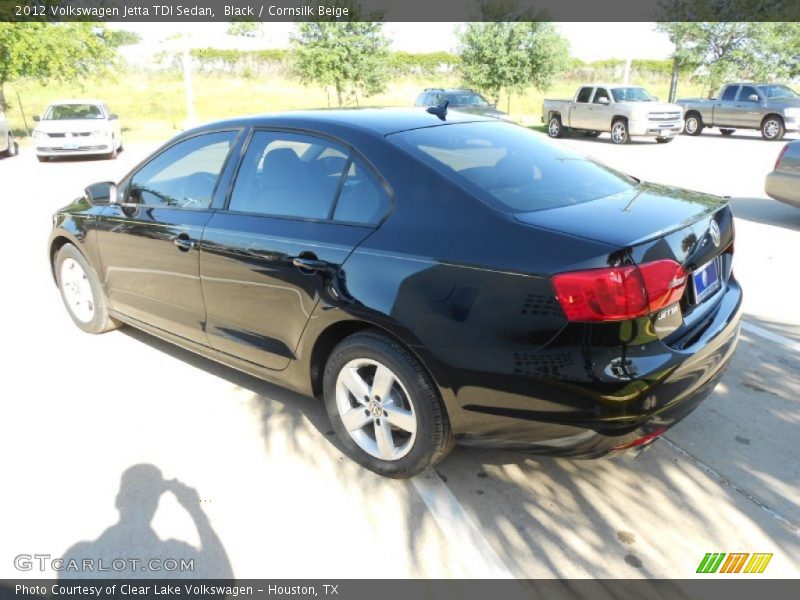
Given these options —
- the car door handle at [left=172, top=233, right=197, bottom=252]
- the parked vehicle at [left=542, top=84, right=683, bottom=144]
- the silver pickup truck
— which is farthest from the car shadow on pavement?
the silver pickup truck

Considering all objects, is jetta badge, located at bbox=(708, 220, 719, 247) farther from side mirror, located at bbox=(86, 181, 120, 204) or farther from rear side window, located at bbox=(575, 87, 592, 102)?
rear side window, located at bbox=(575, 87, 592, 102)

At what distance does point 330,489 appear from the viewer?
3100 mm

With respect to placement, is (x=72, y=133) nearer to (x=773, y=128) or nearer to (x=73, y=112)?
(x=73, y=112)

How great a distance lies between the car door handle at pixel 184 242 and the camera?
3775 millimetres

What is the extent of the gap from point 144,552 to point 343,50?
2823 cm

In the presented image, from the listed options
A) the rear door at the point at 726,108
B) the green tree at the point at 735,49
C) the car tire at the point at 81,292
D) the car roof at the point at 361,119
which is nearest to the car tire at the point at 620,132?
the rear door at the point at 726,108

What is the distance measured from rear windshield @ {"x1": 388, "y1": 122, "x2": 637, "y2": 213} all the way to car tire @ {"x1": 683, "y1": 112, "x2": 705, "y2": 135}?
22.4 m

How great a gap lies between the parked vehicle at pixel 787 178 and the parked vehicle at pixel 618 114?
12042 mm

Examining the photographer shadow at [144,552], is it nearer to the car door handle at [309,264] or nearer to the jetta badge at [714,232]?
the car door handle at [309,264]

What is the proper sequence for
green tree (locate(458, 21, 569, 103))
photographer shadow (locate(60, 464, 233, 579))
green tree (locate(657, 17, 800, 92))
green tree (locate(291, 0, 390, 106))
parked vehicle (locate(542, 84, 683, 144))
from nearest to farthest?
photographer shadow (locate(60, 464, 233, 579)) → parked vehicle (locate(542, 84, 683, 144)) → green tree (locate(291, 0, 390, 106)) → green tree (locate(458, 21, 569, 103)) → green tree (locate(657, 17, 800, 92))

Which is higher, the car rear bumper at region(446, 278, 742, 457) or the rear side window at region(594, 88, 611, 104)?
the rear side window at region(594, 88, 611, 104)

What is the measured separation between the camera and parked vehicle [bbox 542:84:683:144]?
1966 centimetres

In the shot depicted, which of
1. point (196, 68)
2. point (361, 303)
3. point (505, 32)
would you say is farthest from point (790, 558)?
point (196, 68)

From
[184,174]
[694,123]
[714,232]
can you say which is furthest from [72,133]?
[694,123]
